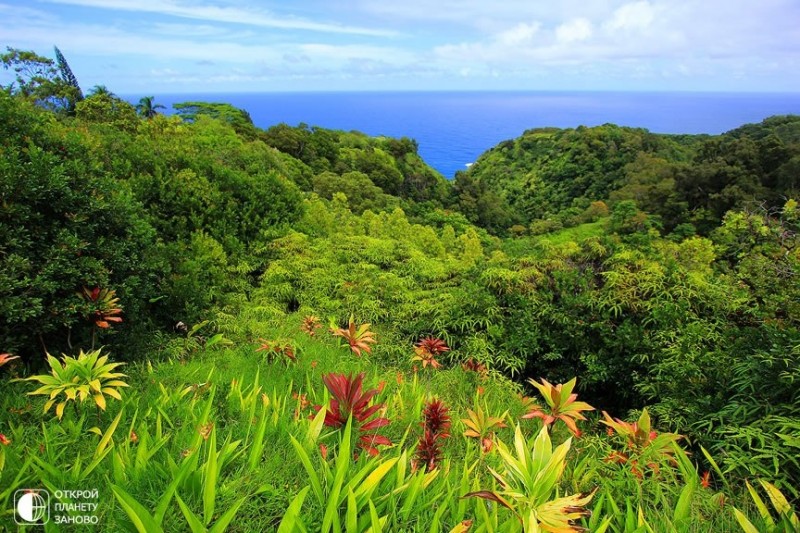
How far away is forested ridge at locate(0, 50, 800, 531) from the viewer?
1.50m

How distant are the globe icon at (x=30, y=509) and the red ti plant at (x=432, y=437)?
1253 millimetres

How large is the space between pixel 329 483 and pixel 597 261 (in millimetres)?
3402

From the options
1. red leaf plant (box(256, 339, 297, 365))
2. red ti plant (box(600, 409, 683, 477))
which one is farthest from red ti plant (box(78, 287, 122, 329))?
red ti plant (box(600, 409, 683, 477))

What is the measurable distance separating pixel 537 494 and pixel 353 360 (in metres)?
2.02

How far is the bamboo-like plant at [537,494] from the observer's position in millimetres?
1312

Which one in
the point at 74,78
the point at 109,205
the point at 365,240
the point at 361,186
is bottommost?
the point at 361,186

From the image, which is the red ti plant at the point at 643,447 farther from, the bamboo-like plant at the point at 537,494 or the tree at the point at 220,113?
the tree at the point at 220,113

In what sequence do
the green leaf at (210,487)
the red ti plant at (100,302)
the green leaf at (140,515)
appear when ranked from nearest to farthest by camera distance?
the green leaf at (140,515), the green leaf at (210,487), the red ti plant at (100,302)

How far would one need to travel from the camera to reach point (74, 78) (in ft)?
92.4

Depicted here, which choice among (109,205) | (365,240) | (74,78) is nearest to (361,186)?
(74,78)

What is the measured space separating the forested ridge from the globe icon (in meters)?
0.05

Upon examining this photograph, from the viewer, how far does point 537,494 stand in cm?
142

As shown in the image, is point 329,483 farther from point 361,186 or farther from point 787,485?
point 361,186

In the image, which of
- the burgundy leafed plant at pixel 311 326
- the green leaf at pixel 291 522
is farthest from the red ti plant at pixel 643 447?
the burgundy leafed plant at pixel 311 326
